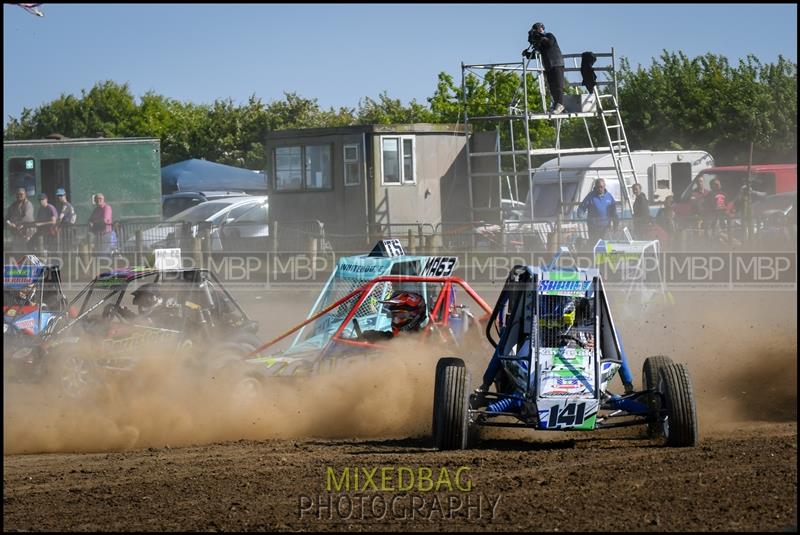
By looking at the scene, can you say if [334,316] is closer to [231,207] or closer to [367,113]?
[231,207]

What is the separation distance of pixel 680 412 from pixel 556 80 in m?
11.0

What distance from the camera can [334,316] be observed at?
10492 mm

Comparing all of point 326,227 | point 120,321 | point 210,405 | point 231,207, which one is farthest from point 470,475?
point 231,207

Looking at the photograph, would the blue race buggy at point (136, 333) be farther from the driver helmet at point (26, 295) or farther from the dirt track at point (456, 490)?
the dirt track at point (456, 490)

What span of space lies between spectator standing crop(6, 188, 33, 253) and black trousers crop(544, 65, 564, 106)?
10.4 m

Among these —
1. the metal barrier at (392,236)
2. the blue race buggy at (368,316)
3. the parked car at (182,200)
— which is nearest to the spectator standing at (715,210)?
the metal barrier at (392,236)

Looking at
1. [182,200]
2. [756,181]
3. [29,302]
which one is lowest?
[29,302]

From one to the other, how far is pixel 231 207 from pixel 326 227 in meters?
4.01

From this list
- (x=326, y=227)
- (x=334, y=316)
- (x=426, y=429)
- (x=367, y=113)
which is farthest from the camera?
(x=367, y=113)

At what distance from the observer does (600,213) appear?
1716 cm

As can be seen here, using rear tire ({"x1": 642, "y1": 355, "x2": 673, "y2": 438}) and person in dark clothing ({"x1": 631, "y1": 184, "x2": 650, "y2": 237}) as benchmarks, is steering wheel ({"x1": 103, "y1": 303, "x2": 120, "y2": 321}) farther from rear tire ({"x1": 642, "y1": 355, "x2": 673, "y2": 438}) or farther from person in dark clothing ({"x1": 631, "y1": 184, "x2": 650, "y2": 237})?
person in dark clothing ({"x1": 631, "y1": 184, "x2": 650, "y2": 237})

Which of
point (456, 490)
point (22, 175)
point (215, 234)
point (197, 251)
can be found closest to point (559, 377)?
point (456, 490)

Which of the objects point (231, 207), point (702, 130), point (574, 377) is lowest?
point (574, 377)

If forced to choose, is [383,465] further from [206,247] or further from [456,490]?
[206,247]
